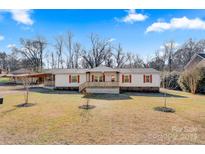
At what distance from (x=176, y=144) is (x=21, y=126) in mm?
5570

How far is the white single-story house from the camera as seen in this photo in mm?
17719

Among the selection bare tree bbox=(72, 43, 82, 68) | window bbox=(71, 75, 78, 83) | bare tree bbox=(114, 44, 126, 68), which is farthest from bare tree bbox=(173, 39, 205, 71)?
window bbox=(71, 75, 78, 83)

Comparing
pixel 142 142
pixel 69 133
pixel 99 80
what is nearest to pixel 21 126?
pixel 69 133

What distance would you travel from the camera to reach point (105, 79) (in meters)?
19.1

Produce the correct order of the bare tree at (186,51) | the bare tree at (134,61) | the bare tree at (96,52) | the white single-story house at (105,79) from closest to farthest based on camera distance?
the white single-story house at (105,79), the bare tree at (186,51), the bare tree at (96,52), the bare tree at (134,61)

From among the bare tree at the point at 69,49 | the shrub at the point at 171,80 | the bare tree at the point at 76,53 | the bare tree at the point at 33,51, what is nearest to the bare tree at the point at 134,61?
the bare tree at the point at 76,53

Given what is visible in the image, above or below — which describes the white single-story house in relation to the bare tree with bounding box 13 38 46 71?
below

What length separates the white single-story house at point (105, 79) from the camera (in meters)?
17.7

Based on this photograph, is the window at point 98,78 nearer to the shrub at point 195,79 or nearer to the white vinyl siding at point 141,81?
the white vinyl siding at point 141,81

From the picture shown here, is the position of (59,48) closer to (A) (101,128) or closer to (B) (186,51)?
(B) (186,51)

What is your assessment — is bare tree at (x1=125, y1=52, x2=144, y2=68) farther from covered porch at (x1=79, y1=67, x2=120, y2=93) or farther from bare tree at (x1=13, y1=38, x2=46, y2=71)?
covered porch at (x1=79, y1=67, x2=120, y2=93)

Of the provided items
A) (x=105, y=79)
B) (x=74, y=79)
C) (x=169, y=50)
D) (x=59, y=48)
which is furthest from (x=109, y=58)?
(x=74, y=79)

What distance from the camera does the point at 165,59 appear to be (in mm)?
37344

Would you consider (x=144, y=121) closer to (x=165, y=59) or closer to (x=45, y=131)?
(x=45, y=131)
